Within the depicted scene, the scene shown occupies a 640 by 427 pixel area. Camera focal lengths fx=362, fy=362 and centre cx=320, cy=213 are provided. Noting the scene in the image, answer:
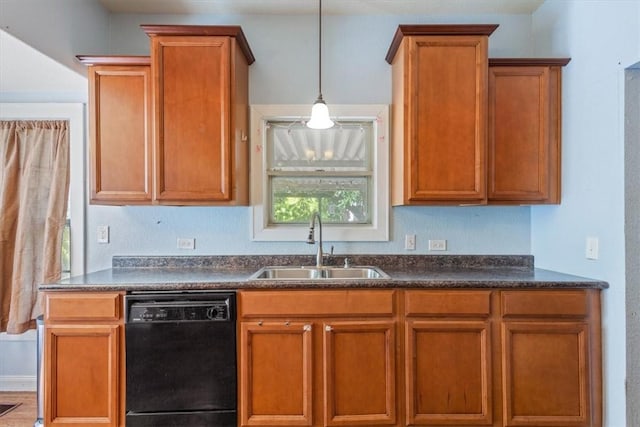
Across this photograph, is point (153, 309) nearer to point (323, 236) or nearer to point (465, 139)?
point (323, 236)

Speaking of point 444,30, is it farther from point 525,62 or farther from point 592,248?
point 592,248

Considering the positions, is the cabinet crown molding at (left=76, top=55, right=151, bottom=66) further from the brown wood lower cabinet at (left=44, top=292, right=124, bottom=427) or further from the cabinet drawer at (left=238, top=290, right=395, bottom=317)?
the cabinet drawer at (left=238, top=290, right=395, bottom=317)

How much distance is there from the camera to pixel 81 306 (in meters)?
1.96

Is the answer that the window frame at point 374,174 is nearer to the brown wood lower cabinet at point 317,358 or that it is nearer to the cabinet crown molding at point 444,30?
the cabinet crown molding at point 444,30

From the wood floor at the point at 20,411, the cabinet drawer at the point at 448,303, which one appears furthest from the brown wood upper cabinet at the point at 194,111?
the wood floor at the point at 20,411

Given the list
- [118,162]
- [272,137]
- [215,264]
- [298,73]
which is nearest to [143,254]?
[215,264]

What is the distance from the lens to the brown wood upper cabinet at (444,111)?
7.29ft

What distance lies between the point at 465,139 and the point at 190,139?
1.69m

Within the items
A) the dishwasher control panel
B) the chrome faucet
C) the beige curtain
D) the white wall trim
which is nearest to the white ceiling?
the beige curtain

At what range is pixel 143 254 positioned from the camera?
262cm

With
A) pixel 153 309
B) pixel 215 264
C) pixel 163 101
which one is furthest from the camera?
pixel 215 264

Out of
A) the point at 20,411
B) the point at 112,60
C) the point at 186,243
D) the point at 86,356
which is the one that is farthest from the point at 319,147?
the point at 20,411

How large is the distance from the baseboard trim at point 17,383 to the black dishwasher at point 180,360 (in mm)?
1344

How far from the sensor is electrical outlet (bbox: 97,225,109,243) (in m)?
2.62
